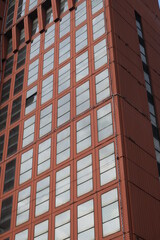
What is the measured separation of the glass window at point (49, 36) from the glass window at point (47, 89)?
771cm

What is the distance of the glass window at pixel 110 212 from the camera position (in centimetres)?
4581

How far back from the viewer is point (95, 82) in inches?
2339

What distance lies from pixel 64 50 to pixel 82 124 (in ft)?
52.9

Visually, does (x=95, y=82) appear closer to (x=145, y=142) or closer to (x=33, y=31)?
(x=145, y=142)

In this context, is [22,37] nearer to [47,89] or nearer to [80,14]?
[80,14]

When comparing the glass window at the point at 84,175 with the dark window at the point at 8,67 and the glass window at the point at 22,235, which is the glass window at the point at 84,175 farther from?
the dark window at the point at 8,67

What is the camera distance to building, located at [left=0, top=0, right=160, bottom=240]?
48781mm

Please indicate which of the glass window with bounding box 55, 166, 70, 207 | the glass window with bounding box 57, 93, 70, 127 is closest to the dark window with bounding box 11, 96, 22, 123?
the glass window with bounding box 57, 93, 70, 127

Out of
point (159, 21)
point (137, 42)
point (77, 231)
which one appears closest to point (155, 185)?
point (77, 231)

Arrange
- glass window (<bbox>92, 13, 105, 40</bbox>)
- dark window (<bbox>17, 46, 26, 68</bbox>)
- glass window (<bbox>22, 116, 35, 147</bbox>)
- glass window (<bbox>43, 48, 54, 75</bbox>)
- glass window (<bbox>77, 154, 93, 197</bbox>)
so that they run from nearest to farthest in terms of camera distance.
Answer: glass window (<bbox>77, 154, 93, 197</bbox>) → glass window (<bbox>22, 116, 35, 147</bbox>) → glass window (<bbox>92, 13, 105, 40</bbox>) → glass window (<bbox>43, 48, 54, 75</bbox>) → dark window (<bbox>17, 46, 26, 68</bbox>)

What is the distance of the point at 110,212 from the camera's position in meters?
46.9

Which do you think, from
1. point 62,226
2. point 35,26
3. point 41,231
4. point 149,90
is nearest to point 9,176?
point 41,231

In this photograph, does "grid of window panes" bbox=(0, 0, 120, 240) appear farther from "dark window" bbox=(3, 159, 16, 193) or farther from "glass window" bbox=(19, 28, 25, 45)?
"glass window" bbox=(19, 28, 25, 45)

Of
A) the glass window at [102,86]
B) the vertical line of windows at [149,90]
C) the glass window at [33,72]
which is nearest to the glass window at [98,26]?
the vertical line of windows at [149,90]
